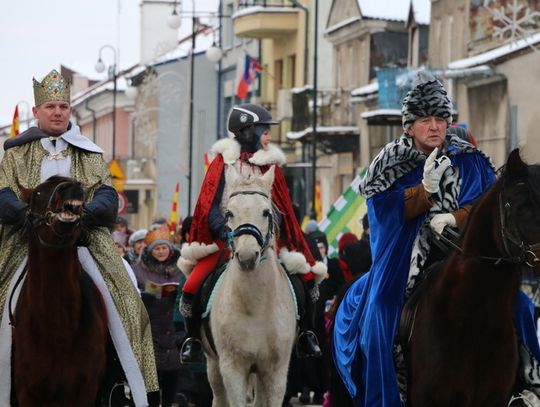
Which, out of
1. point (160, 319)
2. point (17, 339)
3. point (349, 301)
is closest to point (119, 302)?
point (17, 339)

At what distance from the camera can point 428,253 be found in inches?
407

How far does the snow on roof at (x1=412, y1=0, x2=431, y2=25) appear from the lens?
4519 centimetres

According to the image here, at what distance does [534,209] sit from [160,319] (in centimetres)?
794

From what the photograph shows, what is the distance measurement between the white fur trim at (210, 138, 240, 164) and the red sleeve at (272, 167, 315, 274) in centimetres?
37

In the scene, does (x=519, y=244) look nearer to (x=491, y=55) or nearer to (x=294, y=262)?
(x=294, y=262)

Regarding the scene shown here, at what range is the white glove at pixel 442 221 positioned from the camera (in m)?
9.81

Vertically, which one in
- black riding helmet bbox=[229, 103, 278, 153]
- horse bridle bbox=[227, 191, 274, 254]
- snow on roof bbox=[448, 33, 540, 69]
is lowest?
horse bridle bbox=[227, 191, 274, 254]

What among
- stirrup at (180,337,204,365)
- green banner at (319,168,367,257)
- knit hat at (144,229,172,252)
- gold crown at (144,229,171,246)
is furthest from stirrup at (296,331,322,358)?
green banner at (319,168,367,257)

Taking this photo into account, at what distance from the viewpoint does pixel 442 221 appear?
982 cm

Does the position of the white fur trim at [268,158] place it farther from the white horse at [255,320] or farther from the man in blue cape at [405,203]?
the man in blue cape at [405,203]

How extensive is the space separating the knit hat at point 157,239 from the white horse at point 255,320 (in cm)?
418

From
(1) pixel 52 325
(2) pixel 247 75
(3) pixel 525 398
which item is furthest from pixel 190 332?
(2) pixel 247 75

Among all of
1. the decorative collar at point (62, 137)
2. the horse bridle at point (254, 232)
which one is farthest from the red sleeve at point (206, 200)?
the decorative collar at point (62, 137)

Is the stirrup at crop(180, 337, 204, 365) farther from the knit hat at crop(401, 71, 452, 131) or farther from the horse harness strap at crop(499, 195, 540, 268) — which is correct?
the horse harness strap at crop(499, 195, 540, 268)
